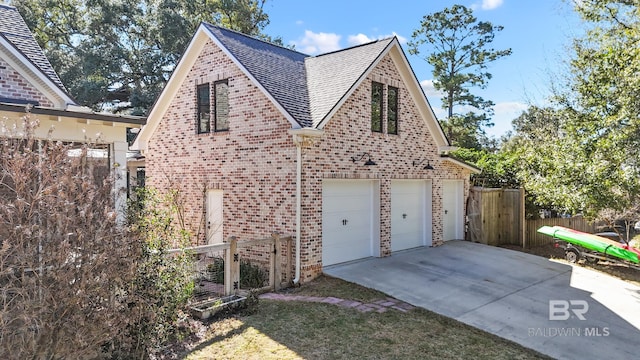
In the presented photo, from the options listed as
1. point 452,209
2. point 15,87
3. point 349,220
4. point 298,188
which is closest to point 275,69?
point 298,188

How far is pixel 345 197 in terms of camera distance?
11.5 meters

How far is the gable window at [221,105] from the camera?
1205 cm

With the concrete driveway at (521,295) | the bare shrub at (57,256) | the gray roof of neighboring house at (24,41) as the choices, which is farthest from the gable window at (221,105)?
the bare shrub at (57,256)

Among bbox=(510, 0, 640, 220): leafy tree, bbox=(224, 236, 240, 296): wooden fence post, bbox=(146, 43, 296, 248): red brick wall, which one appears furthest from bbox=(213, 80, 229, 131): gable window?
bbox=(510, 0, 640, 220): leafy tree

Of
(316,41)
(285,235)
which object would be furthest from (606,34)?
(316,41)

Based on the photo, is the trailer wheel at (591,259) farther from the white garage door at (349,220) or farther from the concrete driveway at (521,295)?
the white garage door at (349,220)

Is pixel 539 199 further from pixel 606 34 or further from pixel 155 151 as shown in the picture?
pixel 155 151

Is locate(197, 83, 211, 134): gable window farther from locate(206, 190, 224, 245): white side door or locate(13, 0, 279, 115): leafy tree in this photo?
locate(13, 0, 279, 115): leafy tree

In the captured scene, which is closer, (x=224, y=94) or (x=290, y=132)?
(x=290, y=132)

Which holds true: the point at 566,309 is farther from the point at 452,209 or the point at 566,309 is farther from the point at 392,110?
the point at 452,209

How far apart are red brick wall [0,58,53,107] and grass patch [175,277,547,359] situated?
7185mm

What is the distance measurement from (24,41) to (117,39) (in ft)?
59.5

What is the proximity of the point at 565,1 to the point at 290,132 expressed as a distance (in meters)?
11.6

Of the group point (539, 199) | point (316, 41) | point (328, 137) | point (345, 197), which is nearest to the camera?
point (328, 137)
